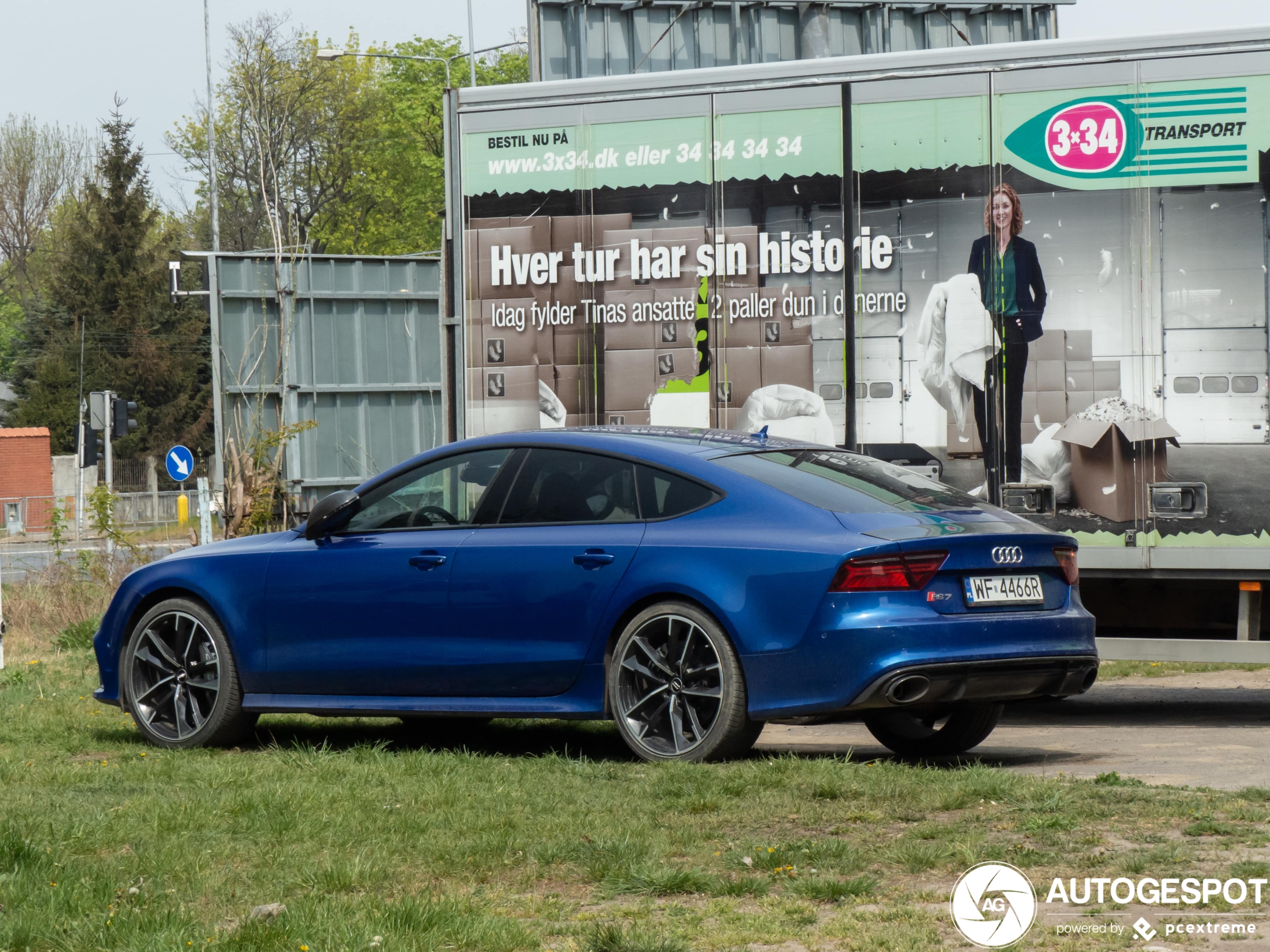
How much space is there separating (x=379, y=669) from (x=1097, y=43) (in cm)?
498

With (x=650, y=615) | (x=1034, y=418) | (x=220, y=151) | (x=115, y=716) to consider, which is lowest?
(x=115, y=716)

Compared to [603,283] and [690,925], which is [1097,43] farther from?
[690,925]

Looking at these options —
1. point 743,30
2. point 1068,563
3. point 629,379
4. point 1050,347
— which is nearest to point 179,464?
point 743,30

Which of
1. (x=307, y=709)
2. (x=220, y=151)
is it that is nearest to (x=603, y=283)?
(x=307, y=709)

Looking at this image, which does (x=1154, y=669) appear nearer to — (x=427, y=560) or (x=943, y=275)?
(x=943, y=275)

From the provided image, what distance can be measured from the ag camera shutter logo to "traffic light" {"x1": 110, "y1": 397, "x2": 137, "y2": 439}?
27394mm

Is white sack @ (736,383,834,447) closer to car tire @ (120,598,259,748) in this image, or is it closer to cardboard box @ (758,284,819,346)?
cardboard box @ (758,284,819,346)

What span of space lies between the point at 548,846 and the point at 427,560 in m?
2.58

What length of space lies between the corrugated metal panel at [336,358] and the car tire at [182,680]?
12.0m

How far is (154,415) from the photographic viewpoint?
55.8 m

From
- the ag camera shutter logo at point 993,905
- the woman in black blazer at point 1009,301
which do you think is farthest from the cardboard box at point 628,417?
the ag camera shutter logo at point 993,905

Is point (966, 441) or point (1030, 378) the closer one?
point (1030, 378)

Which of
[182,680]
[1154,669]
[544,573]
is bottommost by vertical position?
[1154,669]

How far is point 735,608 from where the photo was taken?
662cm
